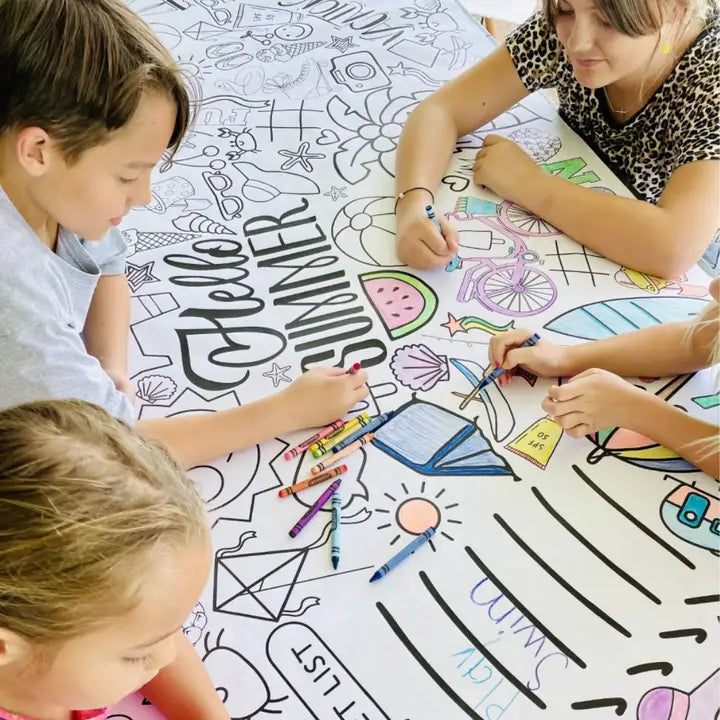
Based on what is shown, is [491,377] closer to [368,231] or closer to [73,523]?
[368,231]

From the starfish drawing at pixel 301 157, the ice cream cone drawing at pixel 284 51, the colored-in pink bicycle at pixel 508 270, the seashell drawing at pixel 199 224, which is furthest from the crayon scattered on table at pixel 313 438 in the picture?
the ice cream cone drawing at pixel 284 51

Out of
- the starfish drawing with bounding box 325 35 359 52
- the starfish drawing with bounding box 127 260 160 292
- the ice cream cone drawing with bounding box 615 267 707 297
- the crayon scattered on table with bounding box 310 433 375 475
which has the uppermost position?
the starfish drawing with bounding box 325 35 359 52

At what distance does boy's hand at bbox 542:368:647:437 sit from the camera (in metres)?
0.83

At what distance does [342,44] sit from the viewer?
4.60 ft

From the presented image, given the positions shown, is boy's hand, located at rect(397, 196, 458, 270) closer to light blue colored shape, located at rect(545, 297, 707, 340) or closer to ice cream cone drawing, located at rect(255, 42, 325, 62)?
light blue colored shape, located at rect(545, 297, 707, 340)

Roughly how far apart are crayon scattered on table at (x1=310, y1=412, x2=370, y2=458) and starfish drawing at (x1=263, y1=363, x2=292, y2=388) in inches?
3.7

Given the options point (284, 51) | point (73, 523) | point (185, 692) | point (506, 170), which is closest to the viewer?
point (73, 523)

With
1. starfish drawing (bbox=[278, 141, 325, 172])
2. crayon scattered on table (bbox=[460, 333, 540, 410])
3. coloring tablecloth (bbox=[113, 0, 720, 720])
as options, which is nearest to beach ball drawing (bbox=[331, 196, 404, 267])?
coloring tablecloth (bbox=[113, 0, 720, 720])

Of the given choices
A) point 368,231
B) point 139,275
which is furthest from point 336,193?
point 139,275

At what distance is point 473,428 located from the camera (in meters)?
0.85

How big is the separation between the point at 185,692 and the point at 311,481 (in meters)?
0.23

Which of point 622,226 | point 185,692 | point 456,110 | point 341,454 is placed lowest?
point 185,692

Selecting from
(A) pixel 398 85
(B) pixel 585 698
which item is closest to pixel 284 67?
(A) pixel 398 85

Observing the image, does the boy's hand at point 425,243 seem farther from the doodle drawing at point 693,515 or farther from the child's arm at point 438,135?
the doodle drawing at point 693,515
